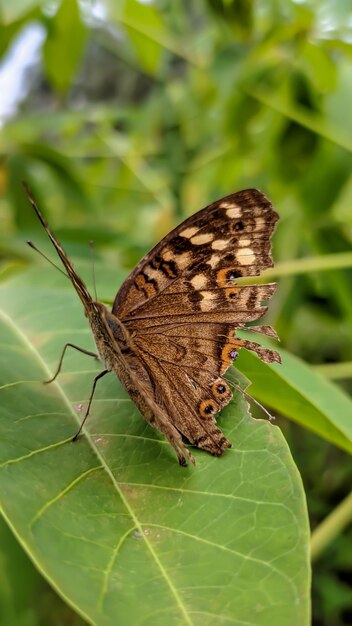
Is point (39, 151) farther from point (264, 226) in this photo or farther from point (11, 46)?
point (264, 226)

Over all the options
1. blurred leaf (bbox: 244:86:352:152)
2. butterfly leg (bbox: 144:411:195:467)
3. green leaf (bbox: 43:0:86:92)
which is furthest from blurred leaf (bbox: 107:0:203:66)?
butterfly leg (bbox: 144:411:195:467)

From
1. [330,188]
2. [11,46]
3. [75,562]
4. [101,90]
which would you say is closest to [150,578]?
[75,562]

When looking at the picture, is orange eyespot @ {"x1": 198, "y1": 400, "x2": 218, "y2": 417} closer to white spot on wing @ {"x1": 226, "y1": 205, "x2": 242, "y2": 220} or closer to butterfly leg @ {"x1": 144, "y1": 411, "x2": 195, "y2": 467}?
butterfly leg @ {"x1": 144, "y1": 411, "x2": 195, "y2": 467}

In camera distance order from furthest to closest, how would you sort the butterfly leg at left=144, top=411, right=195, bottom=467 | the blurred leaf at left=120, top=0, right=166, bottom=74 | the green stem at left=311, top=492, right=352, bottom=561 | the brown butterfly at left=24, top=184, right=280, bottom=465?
the blurred leaf at left=120, top=0, right=166, bottom=74, the green stem at left=311, top=492, right=352, bottom=561, the brown butterfly at left=24, top=184, right=280, bottom=465, the butterfly leg at left=144, top=411, right=195, bottom=467

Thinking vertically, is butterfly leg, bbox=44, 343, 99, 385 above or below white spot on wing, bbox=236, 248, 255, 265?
below

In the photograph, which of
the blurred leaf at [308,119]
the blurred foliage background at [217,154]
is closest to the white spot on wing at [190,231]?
the blurred foliage background at [217,154]

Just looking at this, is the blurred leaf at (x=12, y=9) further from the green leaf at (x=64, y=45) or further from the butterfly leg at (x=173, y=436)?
the butterfly leg at (x=173, y=436)
